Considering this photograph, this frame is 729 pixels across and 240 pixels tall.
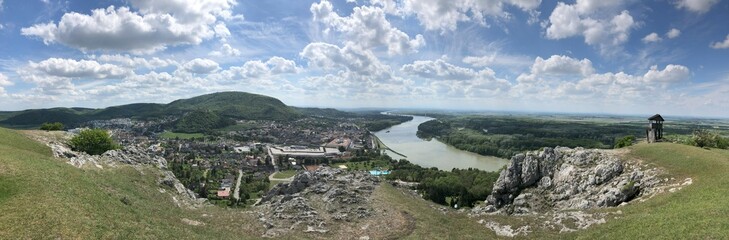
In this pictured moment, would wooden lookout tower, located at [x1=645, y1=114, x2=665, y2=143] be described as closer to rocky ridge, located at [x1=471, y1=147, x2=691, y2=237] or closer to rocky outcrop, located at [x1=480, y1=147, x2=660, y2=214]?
rocky ridge, located at [x1=471, y1=147, x2=691, y2=237]

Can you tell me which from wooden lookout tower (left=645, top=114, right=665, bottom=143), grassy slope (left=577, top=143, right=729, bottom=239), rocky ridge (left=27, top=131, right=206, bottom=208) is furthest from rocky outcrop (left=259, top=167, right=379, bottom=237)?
wooden lookout tower (left=645, top=114, right=665, bottom=143)

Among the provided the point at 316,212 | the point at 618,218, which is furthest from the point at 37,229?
the point at 618,218

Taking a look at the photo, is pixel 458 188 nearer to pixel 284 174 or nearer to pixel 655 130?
pixel 655 130

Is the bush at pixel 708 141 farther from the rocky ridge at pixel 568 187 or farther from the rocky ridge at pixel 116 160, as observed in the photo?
the rocky ridge at pixel 116 160

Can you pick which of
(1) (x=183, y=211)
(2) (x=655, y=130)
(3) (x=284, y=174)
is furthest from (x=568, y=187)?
(3) (x=284, y=174)

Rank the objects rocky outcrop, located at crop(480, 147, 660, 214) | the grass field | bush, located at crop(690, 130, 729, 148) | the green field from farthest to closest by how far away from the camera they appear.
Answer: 1. the grass field
2. bush, located at crop(690, 130, 729, 148)
3. rocky outcrop, located at crop(480, 147, 660, 214)
4. the green field

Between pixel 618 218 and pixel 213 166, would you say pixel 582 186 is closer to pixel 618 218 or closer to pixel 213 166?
pixel 618 218
